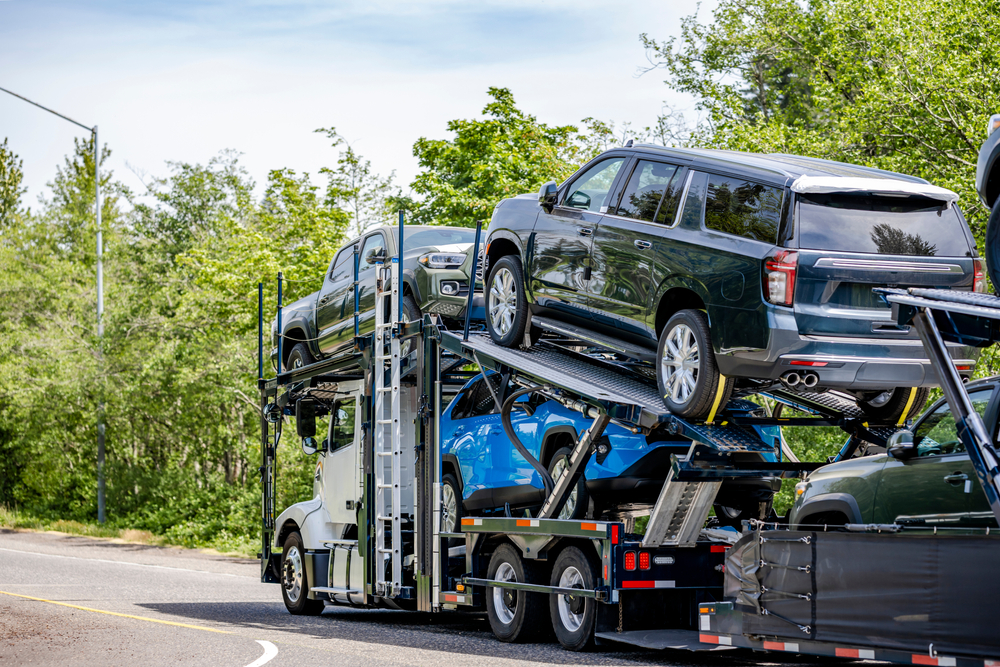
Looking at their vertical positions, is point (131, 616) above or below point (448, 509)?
below

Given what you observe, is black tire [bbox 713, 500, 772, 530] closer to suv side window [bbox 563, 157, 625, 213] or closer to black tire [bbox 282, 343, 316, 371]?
suv side window [bbox 563, 157, 625, 213]

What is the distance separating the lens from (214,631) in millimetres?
10648

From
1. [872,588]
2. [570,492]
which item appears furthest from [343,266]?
[872,588]

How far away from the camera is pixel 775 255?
24.3ft

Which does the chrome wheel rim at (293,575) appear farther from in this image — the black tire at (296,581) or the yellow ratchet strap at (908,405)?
the yellow ratchet strap at (908,405)

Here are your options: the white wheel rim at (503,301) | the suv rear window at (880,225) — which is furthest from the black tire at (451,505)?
the suv rear window at (880,225)

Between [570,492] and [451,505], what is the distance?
2014 millimetres

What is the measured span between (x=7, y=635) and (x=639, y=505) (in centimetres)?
560

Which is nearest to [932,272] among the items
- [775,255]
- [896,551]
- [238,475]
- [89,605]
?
[775,255]

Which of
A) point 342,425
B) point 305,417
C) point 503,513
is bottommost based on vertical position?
point 503,513

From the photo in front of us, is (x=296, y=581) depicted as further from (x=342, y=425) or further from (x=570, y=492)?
(x=570, y=492)

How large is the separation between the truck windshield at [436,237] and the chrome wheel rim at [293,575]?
3.89m

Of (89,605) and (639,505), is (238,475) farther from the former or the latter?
(639,505)

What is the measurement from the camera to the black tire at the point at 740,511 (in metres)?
9.21
